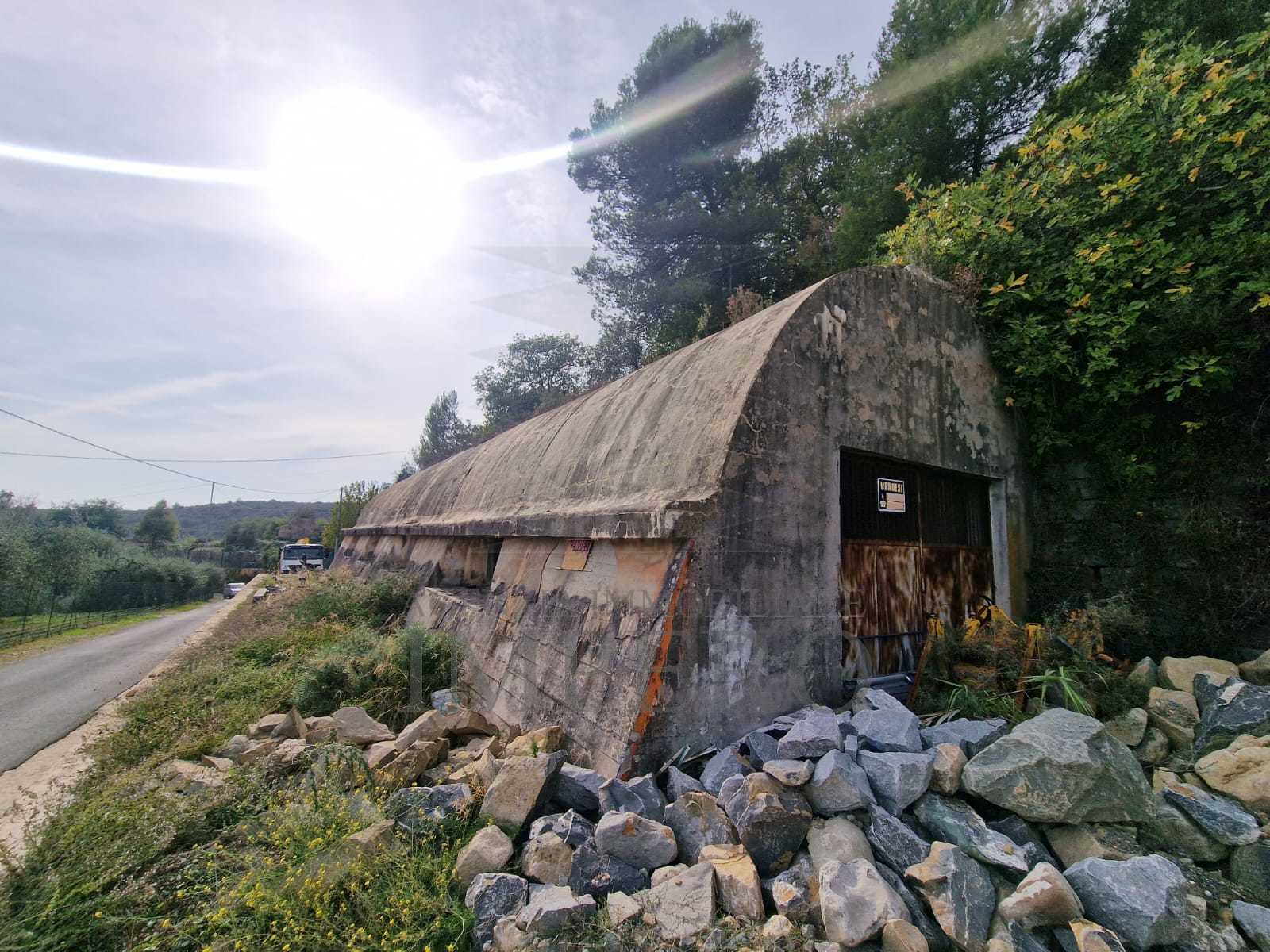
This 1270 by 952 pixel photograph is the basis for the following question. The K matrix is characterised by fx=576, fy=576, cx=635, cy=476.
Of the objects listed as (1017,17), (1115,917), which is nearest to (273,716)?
(1115,917)

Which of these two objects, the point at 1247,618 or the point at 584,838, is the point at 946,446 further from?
the point at 584,838

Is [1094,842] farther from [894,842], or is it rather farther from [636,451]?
[636,451]

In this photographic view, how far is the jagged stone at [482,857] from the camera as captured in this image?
275cm

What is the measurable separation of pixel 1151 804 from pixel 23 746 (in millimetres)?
9767

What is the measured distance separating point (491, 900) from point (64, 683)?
11639 millimetres

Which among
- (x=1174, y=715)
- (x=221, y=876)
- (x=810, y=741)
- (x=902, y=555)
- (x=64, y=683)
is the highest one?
(x=902, y=555)

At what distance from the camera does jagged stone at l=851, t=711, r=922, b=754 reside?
306 centimetres

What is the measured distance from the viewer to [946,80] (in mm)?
10664

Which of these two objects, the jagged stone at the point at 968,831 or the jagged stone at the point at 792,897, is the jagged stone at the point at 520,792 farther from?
the jagged stone at the point at 968,831

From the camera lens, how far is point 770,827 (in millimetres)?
2662

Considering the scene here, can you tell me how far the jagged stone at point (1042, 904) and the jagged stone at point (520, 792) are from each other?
208 cm

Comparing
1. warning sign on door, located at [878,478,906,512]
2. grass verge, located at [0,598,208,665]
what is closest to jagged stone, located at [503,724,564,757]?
warning sign on door, located at [878,478,906,512]

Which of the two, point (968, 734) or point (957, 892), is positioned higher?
point (968, 734)

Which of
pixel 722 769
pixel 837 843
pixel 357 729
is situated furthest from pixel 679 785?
pixel 357 729
